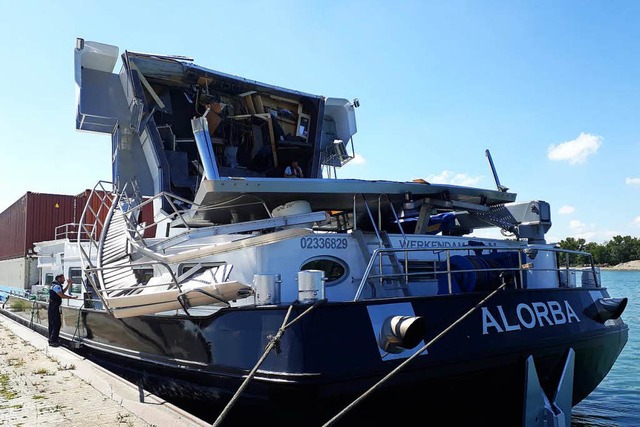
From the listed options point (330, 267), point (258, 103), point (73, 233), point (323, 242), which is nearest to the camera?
point (323, 242)

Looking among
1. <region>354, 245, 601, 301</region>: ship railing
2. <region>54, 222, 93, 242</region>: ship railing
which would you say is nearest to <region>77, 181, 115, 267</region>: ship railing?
<region>54, 222, 93, 242</region>: ship railing

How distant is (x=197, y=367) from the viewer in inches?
228

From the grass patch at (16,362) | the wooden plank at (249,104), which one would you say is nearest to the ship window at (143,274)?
the grass patch at (16,362)

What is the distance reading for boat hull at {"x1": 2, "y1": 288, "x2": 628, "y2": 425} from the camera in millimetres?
4824

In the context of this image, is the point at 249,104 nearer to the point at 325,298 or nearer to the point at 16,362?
the point at 16,362

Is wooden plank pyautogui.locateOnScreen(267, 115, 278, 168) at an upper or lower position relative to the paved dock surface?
upper

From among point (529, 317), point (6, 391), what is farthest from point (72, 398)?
point (529, 317)

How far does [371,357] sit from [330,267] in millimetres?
1539

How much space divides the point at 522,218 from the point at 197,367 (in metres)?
5.64

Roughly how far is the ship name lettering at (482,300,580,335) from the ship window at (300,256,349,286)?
170 centimetres

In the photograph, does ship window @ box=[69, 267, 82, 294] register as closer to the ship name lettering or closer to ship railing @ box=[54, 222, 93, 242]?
ship railing @ box=[54, 222, 93, 242]

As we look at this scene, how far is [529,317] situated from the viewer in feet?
19.6

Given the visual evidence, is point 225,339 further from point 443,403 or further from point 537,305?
point 537,305

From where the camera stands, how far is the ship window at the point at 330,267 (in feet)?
20.1
